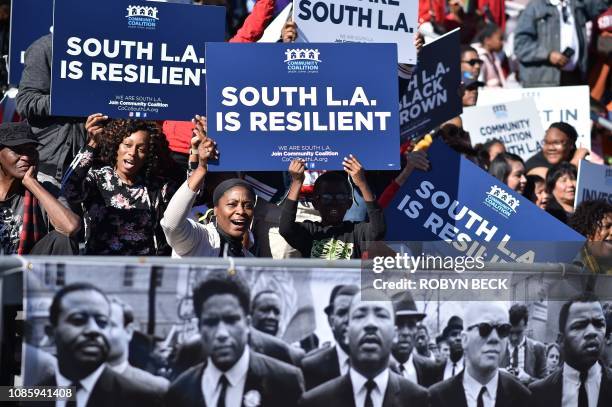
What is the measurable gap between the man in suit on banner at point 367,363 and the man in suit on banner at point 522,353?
0.59 m

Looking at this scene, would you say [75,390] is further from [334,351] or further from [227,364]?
[334,351]

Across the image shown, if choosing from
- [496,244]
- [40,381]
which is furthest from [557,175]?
[40,381]

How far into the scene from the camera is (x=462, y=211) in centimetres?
851

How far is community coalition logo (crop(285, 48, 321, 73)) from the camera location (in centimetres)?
810

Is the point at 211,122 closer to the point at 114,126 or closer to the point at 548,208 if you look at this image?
the point at 114,126

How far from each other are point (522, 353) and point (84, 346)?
2082mm

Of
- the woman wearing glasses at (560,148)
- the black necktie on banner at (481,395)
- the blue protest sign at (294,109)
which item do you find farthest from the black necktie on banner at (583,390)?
the woman wearing glasses at (560,148)

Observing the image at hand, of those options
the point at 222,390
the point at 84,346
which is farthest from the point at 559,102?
the point at 84,346

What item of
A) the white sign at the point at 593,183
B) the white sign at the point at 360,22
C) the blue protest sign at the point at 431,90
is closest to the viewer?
the white sign at the point at 360,22

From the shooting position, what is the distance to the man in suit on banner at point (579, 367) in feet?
21.5

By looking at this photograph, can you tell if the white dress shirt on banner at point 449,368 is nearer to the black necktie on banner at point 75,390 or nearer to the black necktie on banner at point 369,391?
the black necktie on banner at point 369,391

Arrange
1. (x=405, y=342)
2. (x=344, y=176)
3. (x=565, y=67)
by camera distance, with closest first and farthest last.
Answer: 1. (x=405, y=342)
2. (x=344, y=176)
3. (x=565, y=67)

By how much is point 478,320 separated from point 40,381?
205 cm

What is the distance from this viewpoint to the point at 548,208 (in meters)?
10.6
